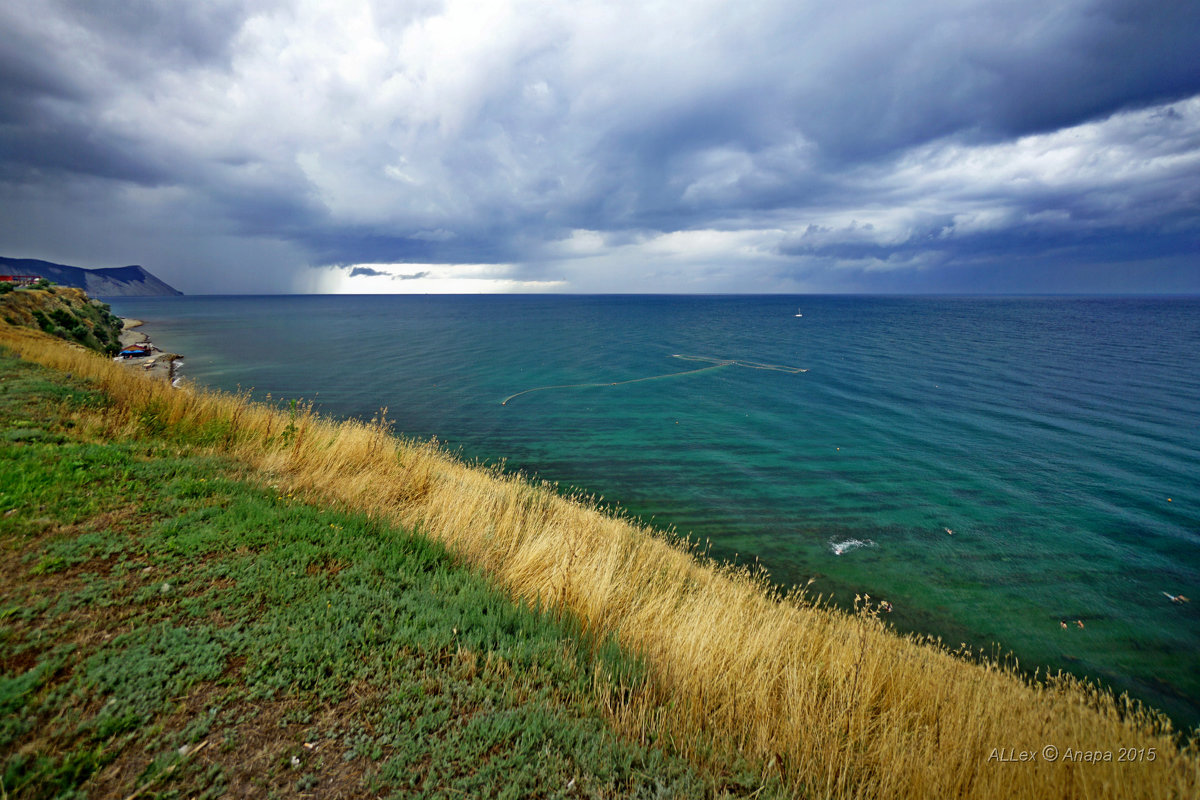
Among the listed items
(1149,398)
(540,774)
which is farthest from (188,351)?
(1149,398)

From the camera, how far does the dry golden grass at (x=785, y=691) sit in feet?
12.8

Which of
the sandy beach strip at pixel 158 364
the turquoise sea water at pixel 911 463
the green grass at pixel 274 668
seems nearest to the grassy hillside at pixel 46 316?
the sandy beach strip at pixel 158 364

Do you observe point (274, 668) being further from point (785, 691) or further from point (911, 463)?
point (911, 463)

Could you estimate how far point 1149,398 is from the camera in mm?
30047

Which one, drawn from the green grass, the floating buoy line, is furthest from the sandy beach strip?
the green grass

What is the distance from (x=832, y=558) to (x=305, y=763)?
13.1 metres

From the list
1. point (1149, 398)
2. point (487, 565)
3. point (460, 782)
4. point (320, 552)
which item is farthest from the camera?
point (1149, 398)

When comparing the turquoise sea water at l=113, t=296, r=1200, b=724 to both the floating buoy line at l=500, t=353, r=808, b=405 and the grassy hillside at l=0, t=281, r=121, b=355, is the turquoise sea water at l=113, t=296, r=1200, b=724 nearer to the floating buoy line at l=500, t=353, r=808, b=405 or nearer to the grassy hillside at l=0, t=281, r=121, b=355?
the floating buoy line at l=500, t=353, r=808, b=405

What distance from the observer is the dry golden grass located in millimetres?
3908

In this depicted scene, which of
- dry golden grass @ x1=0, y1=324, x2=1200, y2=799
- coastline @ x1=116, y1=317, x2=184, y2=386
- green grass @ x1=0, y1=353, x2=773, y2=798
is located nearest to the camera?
green grass @ x1=0, y1=353, x2=773, y2=798

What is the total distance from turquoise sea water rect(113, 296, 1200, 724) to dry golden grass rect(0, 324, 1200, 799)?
2.96 meters

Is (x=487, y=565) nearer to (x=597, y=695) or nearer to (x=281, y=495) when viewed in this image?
(x=597, y=695)

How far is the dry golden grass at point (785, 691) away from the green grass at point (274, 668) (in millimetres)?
494

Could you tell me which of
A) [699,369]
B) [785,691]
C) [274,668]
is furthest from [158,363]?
[785,691]
